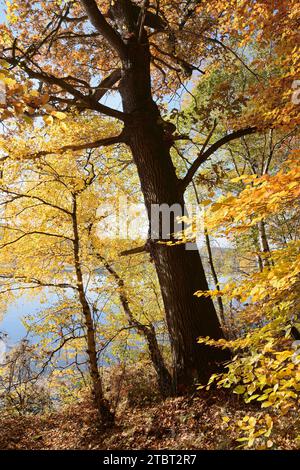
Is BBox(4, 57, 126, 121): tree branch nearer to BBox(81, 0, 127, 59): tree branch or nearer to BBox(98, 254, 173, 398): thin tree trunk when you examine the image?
BBox(81, 0, 127, 59): tree branch

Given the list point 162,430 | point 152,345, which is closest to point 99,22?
point 162,430

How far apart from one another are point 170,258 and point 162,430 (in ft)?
7.35

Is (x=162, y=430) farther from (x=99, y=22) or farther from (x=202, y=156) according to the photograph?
(x=99, y=22)

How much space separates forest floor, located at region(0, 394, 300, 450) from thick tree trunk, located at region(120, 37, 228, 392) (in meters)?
0.40

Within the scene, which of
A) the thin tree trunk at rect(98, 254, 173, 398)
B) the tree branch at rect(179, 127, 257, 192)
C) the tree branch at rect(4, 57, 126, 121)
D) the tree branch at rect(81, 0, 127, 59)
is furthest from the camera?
the thin tree trunk at rect(98, 254, 173, 398)

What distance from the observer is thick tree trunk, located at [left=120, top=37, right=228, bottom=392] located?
4.47 m

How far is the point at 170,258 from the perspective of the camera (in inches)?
184

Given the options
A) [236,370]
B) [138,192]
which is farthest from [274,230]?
[236,370]

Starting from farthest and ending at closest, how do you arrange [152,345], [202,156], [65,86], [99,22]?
[152,345]
[202,156]
[99,22]
[65,86]

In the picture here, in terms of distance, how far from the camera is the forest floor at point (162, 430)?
3419 millimetres

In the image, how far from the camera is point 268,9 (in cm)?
511

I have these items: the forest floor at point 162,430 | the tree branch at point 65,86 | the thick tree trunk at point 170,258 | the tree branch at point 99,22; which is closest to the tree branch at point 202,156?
the thick tree trunk at point 170,258

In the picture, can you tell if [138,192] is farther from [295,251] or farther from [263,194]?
[263,194]

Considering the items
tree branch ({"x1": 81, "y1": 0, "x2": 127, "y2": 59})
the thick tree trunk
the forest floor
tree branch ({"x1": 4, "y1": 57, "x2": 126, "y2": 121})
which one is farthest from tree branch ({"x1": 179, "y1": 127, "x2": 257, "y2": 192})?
the forest floor
